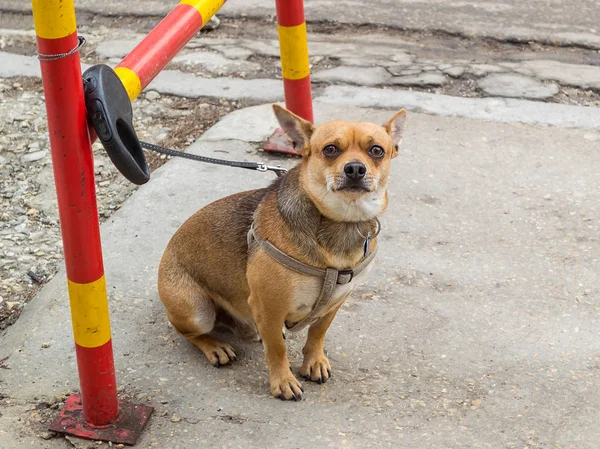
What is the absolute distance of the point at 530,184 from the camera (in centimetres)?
450

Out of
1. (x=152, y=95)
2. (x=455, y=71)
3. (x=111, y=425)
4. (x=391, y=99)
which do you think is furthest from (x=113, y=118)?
(x=455, y=71)

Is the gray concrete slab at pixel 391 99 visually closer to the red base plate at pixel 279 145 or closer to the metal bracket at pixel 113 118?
the red base plate at pixel 279 145

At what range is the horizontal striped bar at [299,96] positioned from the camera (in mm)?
4602

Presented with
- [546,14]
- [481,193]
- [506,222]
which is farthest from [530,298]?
[546,14]

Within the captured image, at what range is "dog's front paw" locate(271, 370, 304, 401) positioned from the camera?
10.0 ft

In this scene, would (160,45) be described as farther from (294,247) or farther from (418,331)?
(418,331)

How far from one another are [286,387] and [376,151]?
90cm

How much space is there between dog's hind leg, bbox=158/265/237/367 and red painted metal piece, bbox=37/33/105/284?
646 mm

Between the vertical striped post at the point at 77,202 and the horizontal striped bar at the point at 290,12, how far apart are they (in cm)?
218

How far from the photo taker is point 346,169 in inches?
110

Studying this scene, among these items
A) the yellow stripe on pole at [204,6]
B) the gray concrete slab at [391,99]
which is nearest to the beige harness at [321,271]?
the yellow stripe on pole at [204,6]

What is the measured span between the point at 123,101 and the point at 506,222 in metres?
2.26

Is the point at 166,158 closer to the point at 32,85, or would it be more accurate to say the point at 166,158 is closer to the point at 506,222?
the point at 32,85

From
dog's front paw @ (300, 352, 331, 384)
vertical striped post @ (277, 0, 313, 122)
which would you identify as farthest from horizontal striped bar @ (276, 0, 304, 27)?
dog's front paw @ (300, 352, 331, 384)
